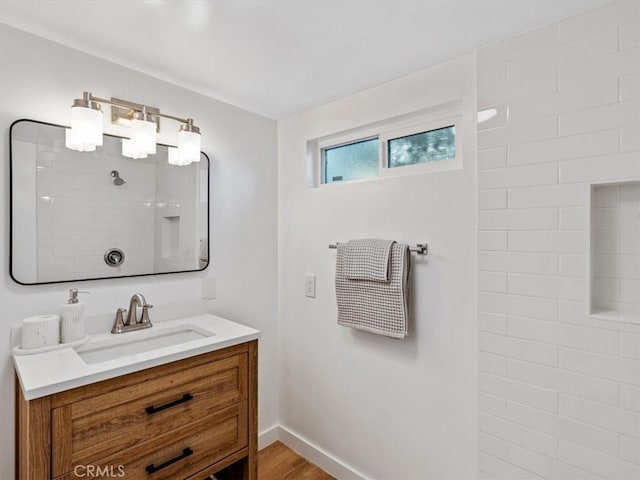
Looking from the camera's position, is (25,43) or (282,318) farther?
(282,318)

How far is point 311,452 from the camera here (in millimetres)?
2133

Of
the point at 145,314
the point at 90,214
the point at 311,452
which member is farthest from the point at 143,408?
the point at 311,452

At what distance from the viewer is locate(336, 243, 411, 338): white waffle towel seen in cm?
162

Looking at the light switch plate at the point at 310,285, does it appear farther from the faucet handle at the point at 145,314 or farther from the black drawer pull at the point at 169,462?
the black drawer pull at the point at 169,462

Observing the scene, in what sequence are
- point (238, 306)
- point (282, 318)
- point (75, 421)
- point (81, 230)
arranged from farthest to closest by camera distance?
point (282, 318), point (238, 306), point (81, 230), point (75, 421)

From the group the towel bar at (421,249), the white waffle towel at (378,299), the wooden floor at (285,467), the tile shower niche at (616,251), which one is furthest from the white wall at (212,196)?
the tile shower niche at (616,251)

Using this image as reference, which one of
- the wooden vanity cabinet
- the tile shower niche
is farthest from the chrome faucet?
the tile shower niche

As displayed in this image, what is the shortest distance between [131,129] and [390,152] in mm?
1239

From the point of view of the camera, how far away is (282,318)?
235 cm

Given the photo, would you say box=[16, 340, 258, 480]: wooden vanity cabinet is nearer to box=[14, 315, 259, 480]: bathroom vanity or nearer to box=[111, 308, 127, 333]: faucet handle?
box=[14, 315, 259, 480]: bathroom vanity

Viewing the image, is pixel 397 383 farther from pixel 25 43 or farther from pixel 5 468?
pixel 25 43

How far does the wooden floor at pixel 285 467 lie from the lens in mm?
2002

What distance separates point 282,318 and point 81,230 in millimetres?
1266

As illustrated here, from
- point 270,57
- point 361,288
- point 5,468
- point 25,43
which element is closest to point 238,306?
point 361,288
